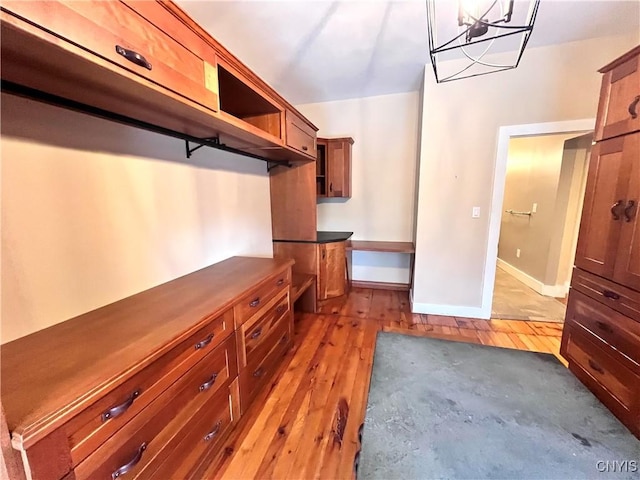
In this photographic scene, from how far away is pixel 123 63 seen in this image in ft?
2.94

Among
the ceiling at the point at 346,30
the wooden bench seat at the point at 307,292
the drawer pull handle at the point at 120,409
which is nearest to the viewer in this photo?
the drawer pull handle at the point at 120,409

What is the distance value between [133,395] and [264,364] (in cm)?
103

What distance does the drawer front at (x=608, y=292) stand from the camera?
1.51 m

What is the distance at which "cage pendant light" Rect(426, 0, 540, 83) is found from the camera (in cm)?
104

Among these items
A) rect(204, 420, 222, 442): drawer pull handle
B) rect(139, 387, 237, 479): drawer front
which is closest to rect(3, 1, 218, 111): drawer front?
rect(139, 387, 237, 479): drawer front

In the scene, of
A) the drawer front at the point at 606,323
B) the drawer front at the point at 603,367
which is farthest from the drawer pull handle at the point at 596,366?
the drawer front at the point at 606,323

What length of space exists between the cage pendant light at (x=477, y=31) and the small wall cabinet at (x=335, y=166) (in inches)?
52.7

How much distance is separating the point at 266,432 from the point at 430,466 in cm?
92

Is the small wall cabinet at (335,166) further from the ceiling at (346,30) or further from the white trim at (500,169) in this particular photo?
the white trim at (500,169)

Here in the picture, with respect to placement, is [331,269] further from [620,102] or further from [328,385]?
[620,102]

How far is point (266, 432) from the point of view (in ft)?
5.30

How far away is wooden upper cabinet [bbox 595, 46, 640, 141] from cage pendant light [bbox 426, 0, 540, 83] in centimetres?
53

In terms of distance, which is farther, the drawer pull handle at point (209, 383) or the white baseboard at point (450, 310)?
the white baseboard at point (450, 310)

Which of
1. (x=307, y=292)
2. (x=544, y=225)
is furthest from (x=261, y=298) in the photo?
(x=544, y=225)
